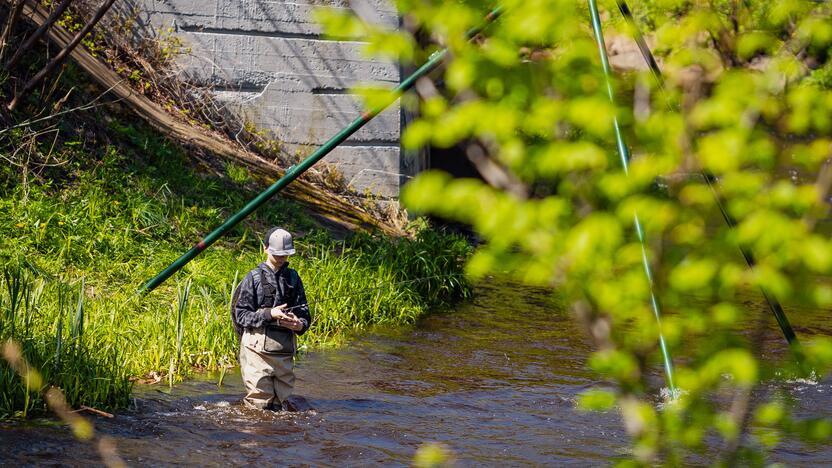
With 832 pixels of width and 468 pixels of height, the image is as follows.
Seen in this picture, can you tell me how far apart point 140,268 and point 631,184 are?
942 cm

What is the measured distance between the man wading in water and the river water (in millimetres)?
218

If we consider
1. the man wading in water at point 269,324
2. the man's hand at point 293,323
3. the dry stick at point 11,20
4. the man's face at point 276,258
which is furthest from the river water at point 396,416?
the dry stick at point 11,20

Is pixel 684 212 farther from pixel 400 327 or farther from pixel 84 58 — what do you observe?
pixel 84 58

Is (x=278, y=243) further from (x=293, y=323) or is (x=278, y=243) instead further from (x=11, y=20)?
(x=11, y=20)

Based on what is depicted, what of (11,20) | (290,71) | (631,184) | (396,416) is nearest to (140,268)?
(11,20)

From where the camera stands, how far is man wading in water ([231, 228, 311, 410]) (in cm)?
885

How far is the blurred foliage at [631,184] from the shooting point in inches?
116

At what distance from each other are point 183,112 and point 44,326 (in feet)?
27.8

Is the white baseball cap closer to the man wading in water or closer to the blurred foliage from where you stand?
the man wading in water

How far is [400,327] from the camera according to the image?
12953 mm

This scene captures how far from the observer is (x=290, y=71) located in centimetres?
1728

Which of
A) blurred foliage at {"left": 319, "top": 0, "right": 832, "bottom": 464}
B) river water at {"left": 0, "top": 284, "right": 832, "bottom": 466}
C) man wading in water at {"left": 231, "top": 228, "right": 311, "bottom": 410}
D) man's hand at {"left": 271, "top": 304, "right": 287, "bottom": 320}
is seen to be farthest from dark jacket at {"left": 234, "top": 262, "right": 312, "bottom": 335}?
blurred foliage at {"left": 319, "top": 0, "right": 832, "bottom": 464}

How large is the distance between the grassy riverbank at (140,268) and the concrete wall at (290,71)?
6.71 feet

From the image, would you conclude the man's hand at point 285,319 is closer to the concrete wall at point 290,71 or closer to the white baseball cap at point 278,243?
the white baseball cap at point 278,243
